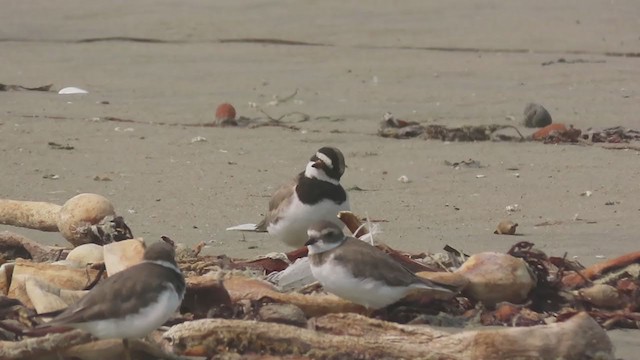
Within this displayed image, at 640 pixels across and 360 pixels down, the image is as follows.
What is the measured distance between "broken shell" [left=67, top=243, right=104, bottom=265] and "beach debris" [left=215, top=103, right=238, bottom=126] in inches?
175

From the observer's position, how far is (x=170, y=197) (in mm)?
7809

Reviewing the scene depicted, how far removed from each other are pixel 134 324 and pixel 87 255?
146cm

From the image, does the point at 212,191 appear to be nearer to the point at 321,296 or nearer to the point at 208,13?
the point at 321,296

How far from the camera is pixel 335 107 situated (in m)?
10.7

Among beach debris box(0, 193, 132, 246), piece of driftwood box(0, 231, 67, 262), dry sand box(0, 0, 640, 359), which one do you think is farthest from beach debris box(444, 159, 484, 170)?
piece of driftwood box(0, 231, 67, 262)

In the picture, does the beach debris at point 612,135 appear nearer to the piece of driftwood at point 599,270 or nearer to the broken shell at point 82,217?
the piece of driftwood at point 599,270

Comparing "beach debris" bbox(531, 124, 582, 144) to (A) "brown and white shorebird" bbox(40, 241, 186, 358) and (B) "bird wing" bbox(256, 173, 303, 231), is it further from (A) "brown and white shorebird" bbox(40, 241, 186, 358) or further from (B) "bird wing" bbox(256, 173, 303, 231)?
(A) "brown and white shorebird" bbox(40, 241, 186, 358)

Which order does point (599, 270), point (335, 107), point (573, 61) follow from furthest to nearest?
point (573, 61) < point (335, 107) < point (599, 270)

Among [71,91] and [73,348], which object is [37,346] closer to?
[73,348]

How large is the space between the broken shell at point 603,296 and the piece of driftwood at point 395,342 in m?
0.81

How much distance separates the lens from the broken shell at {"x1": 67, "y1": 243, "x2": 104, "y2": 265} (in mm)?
5547

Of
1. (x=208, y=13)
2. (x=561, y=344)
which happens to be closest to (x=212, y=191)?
(x=561, y=344)

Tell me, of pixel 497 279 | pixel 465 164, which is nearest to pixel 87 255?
pixel 497 279

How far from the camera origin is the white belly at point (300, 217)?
634 cm
